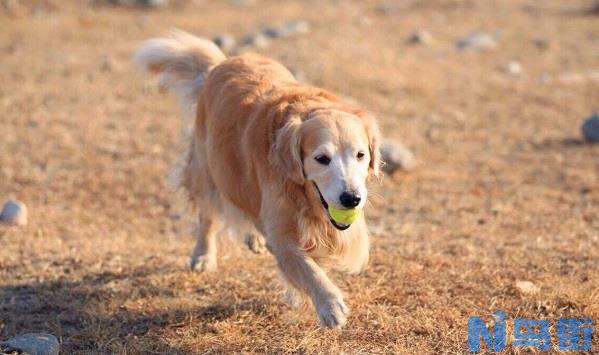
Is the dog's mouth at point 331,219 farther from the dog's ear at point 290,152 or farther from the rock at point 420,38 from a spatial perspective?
the rock at point 420,38

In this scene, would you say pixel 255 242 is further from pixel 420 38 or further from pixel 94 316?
pixel 420 38

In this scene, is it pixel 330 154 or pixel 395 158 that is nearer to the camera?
pixel 330 154

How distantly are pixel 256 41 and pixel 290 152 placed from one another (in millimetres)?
9460

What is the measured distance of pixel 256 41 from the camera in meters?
13.6

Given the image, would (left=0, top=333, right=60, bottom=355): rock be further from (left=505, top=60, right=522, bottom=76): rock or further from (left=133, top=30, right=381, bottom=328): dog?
(left=505, top=60, right=522, bottom=76): rock

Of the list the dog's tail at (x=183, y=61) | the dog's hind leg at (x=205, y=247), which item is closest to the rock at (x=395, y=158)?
the dog's tail at (x=183, y=61)

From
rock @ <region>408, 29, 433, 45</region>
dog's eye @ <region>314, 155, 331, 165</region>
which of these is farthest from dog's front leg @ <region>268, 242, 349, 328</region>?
rock @ <region>408, 29, 433, 45</region>

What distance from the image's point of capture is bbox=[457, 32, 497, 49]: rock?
15.3 m

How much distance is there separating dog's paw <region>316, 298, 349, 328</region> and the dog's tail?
268 centimetres

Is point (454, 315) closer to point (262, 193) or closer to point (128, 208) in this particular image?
point (262, 193)

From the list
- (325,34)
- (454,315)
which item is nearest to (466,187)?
(454,315)

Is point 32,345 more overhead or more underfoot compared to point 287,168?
more underfoot

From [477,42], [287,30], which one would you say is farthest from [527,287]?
[477,42]

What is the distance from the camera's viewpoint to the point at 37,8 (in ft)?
54.5
